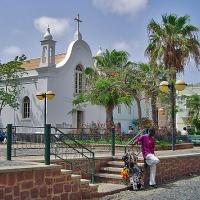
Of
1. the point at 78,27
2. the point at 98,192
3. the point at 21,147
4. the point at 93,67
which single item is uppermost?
the point at 78,27

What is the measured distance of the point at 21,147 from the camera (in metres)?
13.3

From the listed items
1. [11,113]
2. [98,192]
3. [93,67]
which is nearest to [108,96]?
[93,67]

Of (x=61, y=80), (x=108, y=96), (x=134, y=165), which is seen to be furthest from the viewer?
(x=61, y=80)

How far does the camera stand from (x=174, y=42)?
94.6ft

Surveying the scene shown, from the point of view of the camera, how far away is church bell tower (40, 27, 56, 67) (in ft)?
106

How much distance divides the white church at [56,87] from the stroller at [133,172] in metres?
19.4

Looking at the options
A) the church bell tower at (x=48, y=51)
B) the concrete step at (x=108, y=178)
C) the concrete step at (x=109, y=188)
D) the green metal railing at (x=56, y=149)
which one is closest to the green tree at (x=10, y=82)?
the church bell tower at (x=48, y=51)

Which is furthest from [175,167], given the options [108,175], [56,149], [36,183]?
[36,183]

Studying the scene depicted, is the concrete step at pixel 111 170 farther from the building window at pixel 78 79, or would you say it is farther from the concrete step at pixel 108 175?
the building window at pixel 78 79

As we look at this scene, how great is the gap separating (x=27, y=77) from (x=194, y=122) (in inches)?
690

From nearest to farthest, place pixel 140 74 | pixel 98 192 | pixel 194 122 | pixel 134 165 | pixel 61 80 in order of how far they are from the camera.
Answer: pixel 98 192
pixel 134 165
pixel 140 74
pixel 61 80
pixel 194 122

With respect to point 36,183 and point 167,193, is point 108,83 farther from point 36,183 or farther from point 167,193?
point 36,183

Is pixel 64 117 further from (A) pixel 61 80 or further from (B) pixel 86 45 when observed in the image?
(B) pixel 86 45

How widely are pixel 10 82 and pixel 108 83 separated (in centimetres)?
1037
